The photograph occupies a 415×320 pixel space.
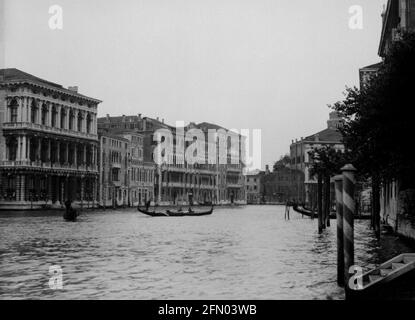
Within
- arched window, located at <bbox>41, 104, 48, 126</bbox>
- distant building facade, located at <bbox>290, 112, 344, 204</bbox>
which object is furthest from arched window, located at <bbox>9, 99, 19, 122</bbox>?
distant building facade, located at <bbox>290, 112, 344, 204</bbox>

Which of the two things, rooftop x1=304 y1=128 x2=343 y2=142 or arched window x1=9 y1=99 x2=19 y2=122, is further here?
rooftop x1=304 y1=128 x2=343 y2=142

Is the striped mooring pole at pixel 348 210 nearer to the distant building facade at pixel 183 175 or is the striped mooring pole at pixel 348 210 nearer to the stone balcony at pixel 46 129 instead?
the stone balcony at pixel 46 129

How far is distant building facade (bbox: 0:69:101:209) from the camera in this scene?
126 feet

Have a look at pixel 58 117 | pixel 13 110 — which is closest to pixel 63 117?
pixel 58 117

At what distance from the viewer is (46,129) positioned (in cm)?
4169

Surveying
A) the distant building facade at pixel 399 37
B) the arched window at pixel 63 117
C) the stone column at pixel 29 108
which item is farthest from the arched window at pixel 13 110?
the distant building facade at pixel 399 37

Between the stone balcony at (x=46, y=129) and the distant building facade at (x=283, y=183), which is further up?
the stone balcony at (x=46, y=129)

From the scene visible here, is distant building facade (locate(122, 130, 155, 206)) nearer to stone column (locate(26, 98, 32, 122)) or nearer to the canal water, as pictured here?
stone column (locate(26, 98, 32, 122))

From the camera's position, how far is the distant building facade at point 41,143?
126 ft

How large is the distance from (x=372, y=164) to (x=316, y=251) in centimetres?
232

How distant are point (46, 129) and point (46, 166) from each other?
99.3 inches

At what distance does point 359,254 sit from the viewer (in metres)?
10.6

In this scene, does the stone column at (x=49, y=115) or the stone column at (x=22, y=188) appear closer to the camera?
the stone column at (x=22, y=188)

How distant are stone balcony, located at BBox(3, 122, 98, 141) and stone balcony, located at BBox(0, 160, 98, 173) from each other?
7.05ft
